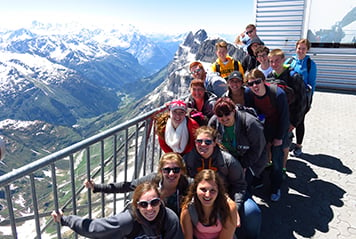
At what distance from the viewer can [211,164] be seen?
384 cm

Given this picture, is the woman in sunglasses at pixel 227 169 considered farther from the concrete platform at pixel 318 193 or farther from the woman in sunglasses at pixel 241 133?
the concrete platform at pixel 318 193

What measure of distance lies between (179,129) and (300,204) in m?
2.96

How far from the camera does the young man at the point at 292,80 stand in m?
5.13

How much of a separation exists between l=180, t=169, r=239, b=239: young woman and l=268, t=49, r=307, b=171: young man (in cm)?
270

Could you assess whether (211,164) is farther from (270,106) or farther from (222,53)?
(222,53)

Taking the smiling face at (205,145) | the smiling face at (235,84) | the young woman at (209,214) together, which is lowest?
the young woman at (209,214)

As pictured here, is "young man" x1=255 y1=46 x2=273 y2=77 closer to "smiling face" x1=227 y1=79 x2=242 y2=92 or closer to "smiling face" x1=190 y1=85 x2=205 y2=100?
"smiling face" x1=227 y1=79 x2=242 y2=92

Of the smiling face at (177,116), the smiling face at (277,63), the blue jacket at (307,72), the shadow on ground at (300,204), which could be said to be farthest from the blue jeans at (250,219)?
the blue jacket at (307,72)

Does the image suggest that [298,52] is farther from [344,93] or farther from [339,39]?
[339,39]

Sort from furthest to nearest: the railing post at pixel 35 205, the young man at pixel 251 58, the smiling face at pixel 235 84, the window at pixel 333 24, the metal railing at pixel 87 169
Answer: the window at pixel 333 24, the young man at pixel 251 58, the smiling face at pixel 235 84, the railing post at pixel 35 205, the metal railing at pixel 87 169

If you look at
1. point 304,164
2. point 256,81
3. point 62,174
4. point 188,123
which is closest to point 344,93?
point 304,164

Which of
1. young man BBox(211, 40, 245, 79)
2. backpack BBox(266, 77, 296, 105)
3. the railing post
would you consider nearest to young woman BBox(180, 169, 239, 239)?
the railing post

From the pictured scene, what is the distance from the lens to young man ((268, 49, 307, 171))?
16.8 ft

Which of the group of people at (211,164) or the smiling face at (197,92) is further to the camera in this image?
the smiling face at (197,92)
